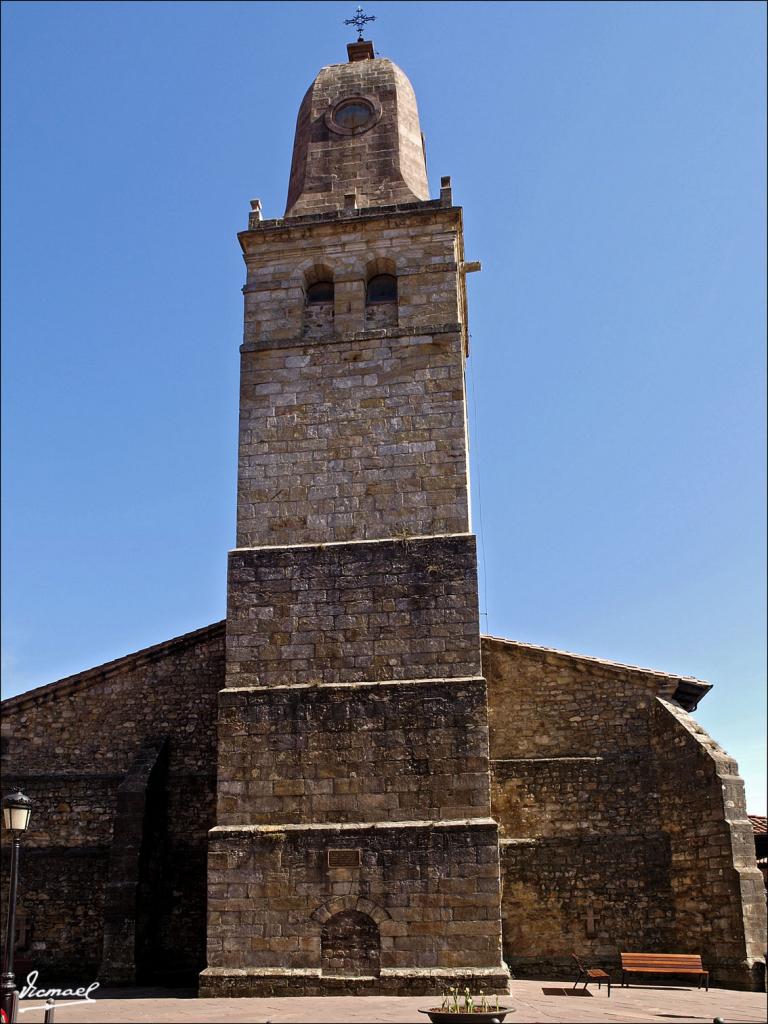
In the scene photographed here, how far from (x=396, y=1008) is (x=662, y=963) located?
4398mm

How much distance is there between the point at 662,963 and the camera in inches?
546

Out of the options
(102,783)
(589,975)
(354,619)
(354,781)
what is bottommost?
(589,975)

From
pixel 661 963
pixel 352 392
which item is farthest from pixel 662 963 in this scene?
pixel 352 392

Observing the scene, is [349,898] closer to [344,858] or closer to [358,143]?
[344,858]

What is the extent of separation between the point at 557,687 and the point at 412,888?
4.92 meters

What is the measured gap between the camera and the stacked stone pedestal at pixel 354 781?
13.5m

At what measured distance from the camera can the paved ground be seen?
10844 millimetres

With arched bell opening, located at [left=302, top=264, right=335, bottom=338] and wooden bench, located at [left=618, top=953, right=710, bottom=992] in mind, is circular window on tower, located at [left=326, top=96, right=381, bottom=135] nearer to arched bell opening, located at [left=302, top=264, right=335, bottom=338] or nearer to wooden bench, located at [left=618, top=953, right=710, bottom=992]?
arched bell opening, located at [left=302, top=264, right=335, bottom=338]

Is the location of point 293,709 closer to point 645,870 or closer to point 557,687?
point 557,687

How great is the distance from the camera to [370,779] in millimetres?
14375

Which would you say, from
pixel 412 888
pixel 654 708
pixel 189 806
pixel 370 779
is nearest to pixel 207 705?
pixel 189 806

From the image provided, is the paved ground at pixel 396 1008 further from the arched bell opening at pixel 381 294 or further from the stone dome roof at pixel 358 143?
the stone dome roof at pixel 358 143

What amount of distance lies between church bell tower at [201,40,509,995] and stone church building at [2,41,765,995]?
1.6 inches

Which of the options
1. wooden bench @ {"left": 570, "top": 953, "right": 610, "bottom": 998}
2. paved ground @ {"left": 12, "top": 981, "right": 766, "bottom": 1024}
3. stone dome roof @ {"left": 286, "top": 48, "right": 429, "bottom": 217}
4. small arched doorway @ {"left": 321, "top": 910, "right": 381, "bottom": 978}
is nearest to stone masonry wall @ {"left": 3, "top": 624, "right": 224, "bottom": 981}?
paved ground @ {"left": 12, "top": 981, "right": 766, "bottom": 1024}
